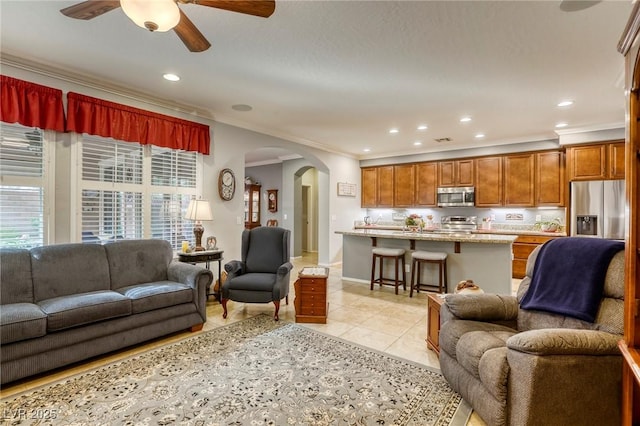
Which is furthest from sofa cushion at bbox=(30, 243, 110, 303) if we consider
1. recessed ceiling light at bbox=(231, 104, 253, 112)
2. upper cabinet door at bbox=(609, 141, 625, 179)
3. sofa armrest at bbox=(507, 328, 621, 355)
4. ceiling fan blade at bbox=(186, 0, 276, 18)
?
upper cabinet door at bbox=(609, 141, 625, 179)

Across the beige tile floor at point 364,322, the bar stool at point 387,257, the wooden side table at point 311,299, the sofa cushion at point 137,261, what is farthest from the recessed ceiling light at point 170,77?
the bar stool at point 387,257

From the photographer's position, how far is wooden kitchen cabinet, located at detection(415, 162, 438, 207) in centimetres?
702

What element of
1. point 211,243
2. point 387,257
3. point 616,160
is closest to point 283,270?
point 211,243

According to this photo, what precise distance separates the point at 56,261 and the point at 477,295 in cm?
366

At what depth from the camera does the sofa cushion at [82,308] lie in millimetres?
2369

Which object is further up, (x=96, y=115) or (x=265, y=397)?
(x=96, y=115)

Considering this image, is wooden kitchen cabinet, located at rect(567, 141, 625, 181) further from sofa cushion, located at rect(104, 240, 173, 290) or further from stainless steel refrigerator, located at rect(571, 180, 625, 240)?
sofa cushion, located at rect(104, 240, 173, 290)

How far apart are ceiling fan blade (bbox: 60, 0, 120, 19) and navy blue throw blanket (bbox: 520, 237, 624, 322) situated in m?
3.21

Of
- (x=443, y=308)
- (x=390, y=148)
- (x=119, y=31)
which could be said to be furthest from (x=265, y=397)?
(x=390, y=148)

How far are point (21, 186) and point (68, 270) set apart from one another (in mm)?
958

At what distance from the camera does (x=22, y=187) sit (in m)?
3.01

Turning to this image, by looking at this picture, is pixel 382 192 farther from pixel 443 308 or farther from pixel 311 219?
pixel 443 308

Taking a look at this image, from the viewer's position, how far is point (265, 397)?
2.12 m

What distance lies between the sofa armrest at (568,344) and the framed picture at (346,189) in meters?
5.90
